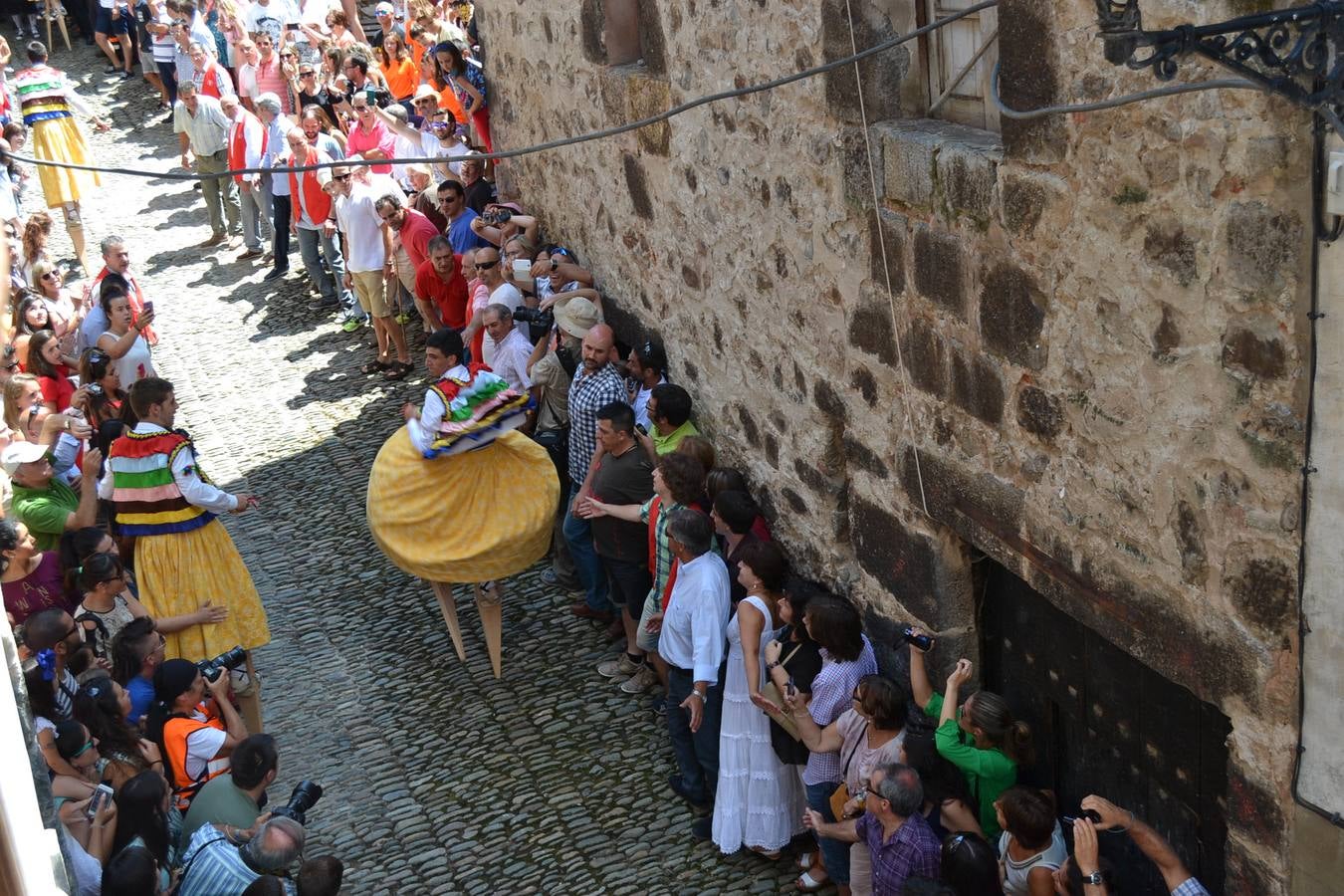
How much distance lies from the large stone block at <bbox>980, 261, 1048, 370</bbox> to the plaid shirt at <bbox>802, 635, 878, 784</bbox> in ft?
4.84

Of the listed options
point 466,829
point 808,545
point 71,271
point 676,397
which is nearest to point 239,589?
point 466,829

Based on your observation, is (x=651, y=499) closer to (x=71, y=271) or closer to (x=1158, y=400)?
(x=1158, y=400)

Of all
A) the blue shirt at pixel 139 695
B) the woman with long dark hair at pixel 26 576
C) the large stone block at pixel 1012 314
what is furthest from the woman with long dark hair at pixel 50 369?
the large stone block at pixel 1012 314

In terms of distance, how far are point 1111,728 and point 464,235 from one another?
633cm

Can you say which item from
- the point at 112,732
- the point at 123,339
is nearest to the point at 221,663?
the point at 112,732

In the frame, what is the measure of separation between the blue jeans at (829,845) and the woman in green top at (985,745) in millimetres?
669

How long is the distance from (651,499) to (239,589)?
2007 mm

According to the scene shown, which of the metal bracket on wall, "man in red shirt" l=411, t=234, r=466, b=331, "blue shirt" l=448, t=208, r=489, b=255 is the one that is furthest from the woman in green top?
"blue shirt" l=448, t=208, r=489, b=255

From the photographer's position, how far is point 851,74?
5023 millimetres

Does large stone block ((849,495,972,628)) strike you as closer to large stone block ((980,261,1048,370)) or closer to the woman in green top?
the woman in green top

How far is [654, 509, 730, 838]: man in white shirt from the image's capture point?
587 centimetres

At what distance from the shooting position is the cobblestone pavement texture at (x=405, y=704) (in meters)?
6.10

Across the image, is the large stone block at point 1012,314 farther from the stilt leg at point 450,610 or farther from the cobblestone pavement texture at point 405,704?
the stilt leg at point 450,610

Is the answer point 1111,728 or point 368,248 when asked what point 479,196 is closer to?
point 368,248
